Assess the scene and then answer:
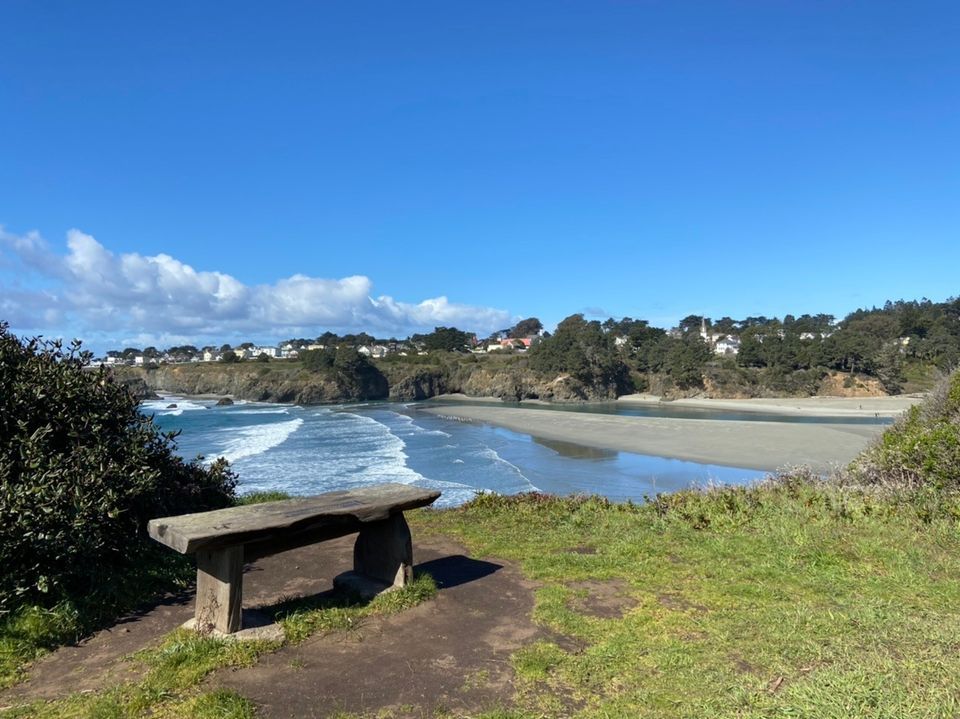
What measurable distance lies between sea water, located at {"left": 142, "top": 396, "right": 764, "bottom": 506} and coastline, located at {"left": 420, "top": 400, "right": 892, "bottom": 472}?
1753mm

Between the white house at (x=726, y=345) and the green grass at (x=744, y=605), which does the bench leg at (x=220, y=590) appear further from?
the white house at (x=726, y=345)

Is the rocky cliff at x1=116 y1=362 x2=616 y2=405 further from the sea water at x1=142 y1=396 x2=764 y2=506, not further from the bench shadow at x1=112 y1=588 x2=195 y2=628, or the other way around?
the bench shadow at x1=112 y1=588 x2=195 y2=628

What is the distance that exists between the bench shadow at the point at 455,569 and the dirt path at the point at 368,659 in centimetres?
7

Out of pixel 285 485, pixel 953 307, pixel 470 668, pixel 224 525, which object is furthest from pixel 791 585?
pixel 953 307

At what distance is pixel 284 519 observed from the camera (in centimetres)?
448

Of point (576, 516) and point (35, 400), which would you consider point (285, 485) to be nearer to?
point (576, 516)

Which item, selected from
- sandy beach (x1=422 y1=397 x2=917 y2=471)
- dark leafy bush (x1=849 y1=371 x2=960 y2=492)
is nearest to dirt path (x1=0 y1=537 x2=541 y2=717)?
dark leafy bush (x1=849 y1=371 x2=960 y2=492)

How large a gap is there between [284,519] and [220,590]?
59 centimetres

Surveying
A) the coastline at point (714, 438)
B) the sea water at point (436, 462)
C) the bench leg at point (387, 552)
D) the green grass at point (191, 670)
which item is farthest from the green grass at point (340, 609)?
the coastline at point (714, 438)

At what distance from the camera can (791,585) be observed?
532cm

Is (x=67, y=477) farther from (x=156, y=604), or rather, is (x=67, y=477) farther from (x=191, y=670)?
(x=191, y=670)

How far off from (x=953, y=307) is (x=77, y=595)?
404 ft

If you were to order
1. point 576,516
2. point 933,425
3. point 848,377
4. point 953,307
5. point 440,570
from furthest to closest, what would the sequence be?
point 953,307, point 848,377, point 933,425, point 576,516, point 440,570

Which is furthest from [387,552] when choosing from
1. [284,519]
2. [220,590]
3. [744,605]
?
[744,605]
